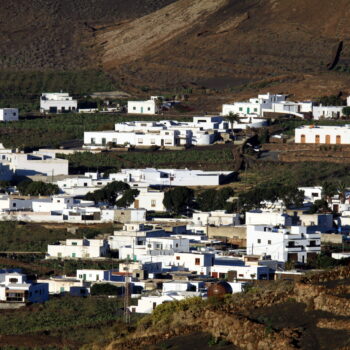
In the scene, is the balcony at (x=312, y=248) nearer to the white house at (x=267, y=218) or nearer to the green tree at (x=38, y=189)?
the white house at (x=267, y=218)

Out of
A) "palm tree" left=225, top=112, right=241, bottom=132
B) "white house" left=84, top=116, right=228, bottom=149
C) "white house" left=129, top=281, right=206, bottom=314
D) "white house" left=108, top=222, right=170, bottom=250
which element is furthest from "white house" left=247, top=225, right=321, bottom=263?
"palm tree" left=225, top=112, right=241, bottom=132

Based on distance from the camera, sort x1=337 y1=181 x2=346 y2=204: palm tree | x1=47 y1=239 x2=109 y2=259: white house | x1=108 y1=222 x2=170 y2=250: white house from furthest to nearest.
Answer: x1=337 y1=181 x2=346 y2=204: palm tree
x1=108 y1=222 x2=170 y2=250: white house
x1=47 y1=239 x2=109 y2=259: white house

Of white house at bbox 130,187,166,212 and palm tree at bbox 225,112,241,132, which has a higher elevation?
palm tree at bbox 225,112,241,132

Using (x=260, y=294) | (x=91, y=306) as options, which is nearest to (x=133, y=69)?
(x=91, y=306)

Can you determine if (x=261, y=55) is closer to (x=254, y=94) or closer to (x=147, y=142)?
(x=254, y=94)

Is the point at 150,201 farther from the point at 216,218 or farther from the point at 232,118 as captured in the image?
the point at 232,118

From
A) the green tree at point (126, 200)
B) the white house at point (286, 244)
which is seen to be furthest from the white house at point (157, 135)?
the white house at point (286, 244)

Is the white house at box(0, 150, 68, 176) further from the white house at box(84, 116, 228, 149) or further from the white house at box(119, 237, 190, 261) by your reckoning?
the white house at box(119, 237, 190, 261)

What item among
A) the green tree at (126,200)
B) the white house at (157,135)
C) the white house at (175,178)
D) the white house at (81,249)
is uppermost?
the white house at (157,135)
